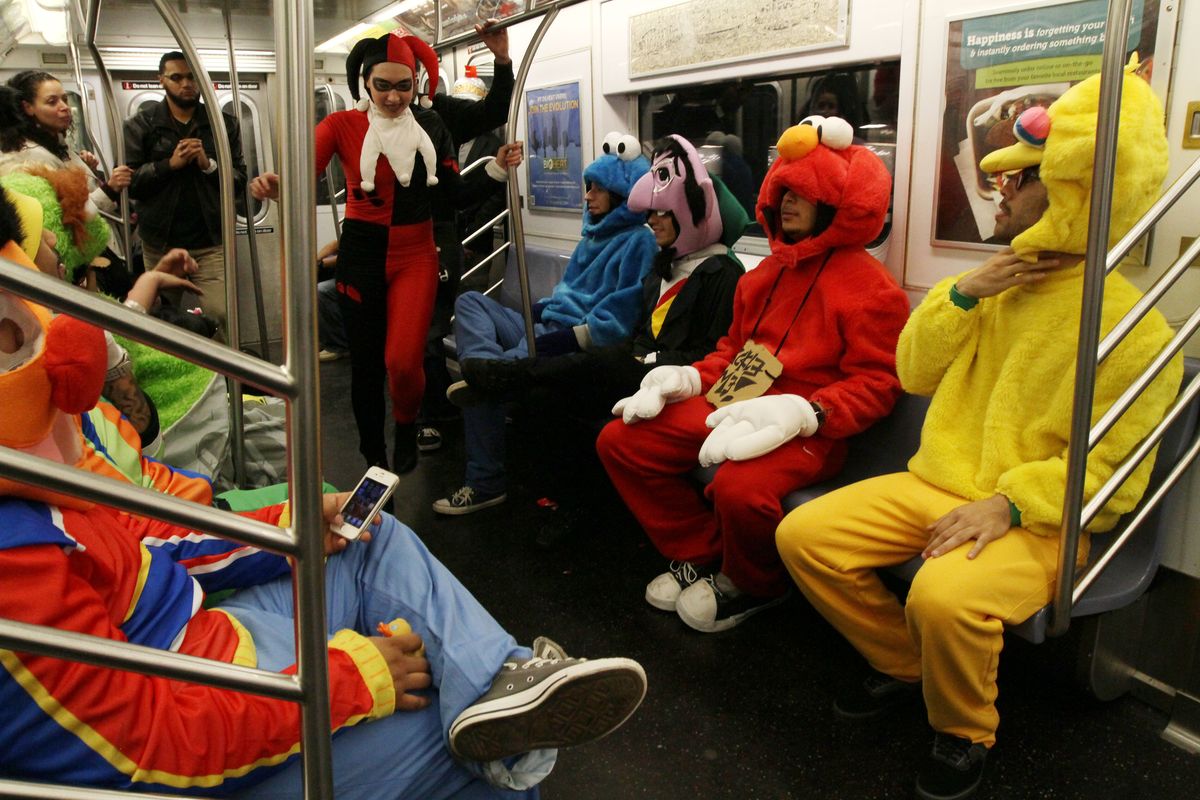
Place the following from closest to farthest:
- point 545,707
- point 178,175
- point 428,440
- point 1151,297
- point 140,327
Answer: point 140,327, point 545,707, point 1151,297, point 428,440, point 178,175

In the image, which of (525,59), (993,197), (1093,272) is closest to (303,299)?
(1093,272)

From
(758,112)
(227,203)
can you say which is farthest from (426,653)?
(758,112)

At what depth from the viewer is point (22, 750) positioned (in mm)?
1086

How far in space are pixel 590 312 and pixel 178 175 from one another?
268 cm

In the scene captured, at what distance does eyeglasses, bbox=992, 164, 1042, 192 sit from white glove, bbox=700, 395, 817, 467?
2.81ft

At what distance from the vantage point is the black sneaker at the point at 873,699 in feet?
7.70

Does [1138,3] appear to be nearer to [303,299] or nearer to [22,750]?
[303,299]

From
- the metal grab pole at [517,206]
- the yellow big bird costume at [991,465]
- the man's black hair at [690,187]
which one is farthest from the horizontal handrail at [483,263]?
the yellow big bird costume at [991,465]

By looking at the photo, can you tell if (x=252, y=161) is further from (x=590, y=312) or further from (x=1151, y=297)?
(x=1151, y=297)

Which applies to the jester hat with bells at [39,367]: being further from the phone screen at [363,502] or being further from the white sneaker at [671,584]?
the white sneaker at [671,584]

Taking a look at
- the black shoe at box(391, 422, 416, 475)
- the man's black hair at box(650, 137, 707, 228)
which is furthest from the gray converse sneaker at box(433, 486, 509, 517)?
the man's black hair at box(650, 137, 707, 228)

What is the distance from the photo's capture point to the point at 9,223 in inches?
52.2

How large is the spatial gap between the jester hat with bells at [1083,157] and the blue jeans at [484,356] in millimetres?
2278

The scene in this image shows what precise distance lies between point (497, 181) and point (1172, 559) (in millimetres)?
2832
